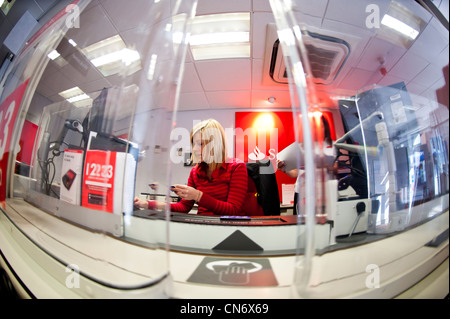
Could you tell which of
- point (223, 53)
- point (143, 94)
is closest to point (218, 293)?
point (143, 94)

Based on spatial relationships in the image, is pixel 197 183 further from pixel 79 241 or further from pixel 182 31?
pixel 182 31

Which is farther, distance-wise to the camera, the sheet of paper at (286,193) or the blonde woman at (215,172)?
the sheet of paper at (286,193)

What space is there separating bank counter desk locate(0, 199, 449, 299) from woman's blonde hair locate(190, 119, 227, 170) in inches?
Answer: 22.6

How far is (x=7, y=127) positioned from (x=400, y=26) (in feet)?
3.76

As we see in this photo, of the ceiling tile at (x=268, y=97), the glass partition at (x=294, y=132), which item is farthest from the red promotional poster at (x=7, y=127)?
the ceiling tile at (x=268, y=97)

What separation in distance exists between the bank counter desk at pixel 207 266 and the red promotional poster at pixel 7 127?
11.6 inches

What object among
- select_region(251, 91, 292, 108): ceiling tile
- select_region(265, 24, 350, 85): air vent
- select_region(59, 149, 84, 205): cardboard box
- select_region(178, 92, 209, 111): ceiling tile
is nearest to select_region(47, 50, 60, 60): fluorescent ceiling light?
select_region(59, 149, 84, 205): cardboard box

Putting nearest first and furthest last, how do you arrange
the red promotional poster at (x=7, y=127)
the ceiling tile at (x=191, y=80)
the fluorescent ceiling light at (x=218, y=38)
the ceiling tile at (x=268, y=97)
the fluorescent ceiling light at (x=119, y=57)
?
1. the fluorescent ceiling light at (x=119, y=57)
2. the red promotional poster at (x=7, y=127)
3. the fluorescent ceiling light at (x=218, y=38)
4. the ceiling tile at (x=191, y=80)
5. the ceiling tile at (x=268, y=97)

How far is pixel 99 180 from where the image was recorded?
0.27 metres

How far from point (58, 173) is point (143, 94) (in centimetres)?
Result: 25

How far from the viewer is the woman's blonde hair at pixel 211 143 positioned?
2.86 feet

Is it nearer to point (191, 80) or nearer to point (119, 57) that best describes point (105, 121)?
point (119, 57)

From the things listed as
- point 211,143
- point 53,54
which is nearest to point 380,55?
point 211,143

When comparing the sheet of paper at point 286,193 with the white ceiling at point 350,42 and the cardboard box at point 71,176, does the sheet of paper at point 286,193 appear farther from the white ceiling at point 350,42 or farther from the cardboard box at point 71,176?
the cardboard box at point 71,176
